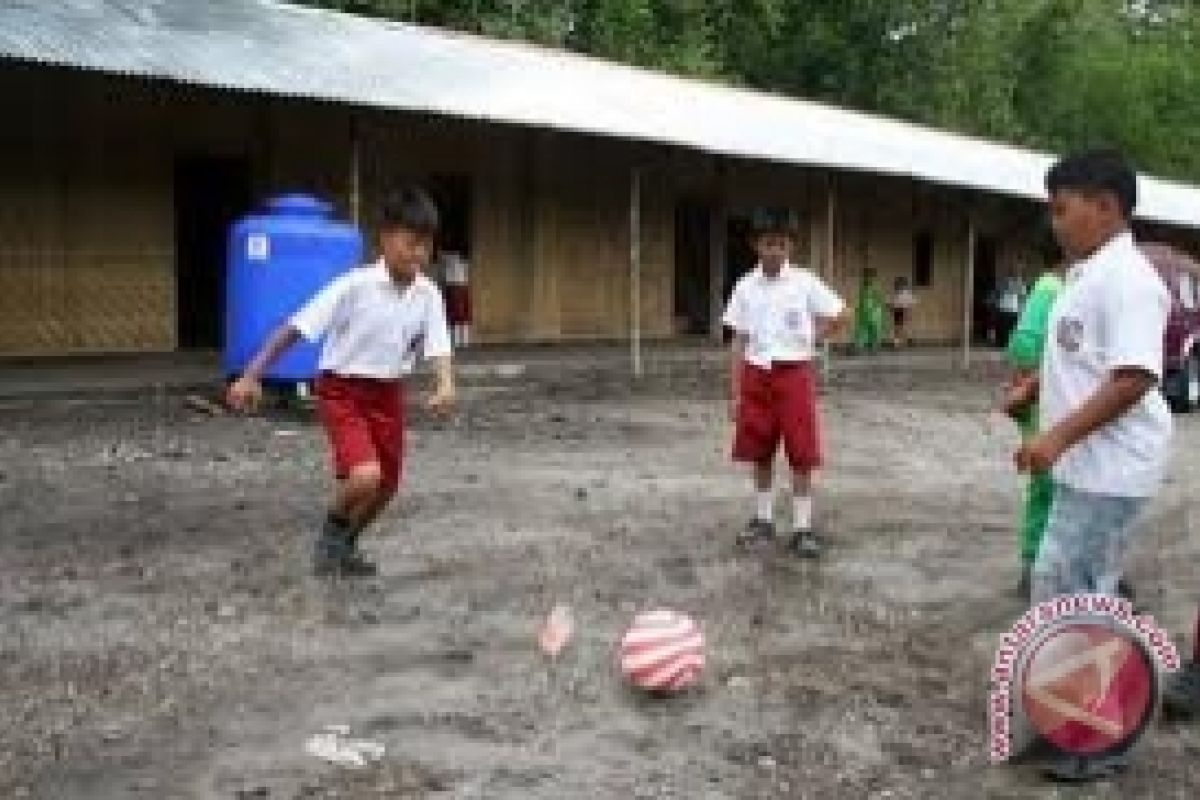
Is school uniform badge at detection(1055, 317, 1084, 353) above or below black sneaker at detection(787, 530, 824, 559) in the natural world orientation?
above

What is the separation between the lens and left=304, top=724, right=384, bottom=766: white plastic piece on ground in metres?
4.96

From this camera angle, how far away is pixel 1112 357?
477 centimetres

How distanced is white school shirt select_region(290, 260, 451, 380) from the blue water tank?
630 centimetres

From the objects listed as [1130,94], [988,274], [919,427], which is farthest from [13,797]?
[1130,94]

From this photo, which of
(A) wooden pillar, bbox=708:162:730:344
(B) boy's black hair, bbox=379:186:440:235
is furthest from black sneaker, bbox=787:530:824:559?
(A) wooden pillar, bbox=708:162:730:344

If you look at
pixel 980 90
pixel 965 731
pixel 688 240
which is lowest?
pixel 965 731

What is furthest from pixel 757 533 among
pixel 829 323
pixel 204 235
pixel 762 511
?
pixel 204 235

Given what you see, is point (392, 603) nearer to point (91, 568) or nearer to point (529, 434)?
point (91, 568)

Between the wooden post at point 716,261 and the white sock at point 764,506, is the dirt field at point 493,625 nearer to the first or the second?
the white sock at point 764,506

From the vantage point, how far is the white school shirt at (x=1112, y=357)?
477 centimetres

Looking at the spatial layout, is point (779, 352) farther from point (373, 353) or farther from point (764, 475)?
point (373, 353)

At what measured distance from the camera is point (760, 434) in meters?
8.20

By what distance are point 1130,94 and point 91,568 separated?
51.0 m

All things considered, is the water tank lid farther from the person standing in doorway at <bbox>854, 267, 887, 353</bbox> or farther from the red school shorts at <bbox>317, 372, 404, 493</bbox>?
the person standing in doorway at <bbox>854, 267, 887, 353</bbox>
